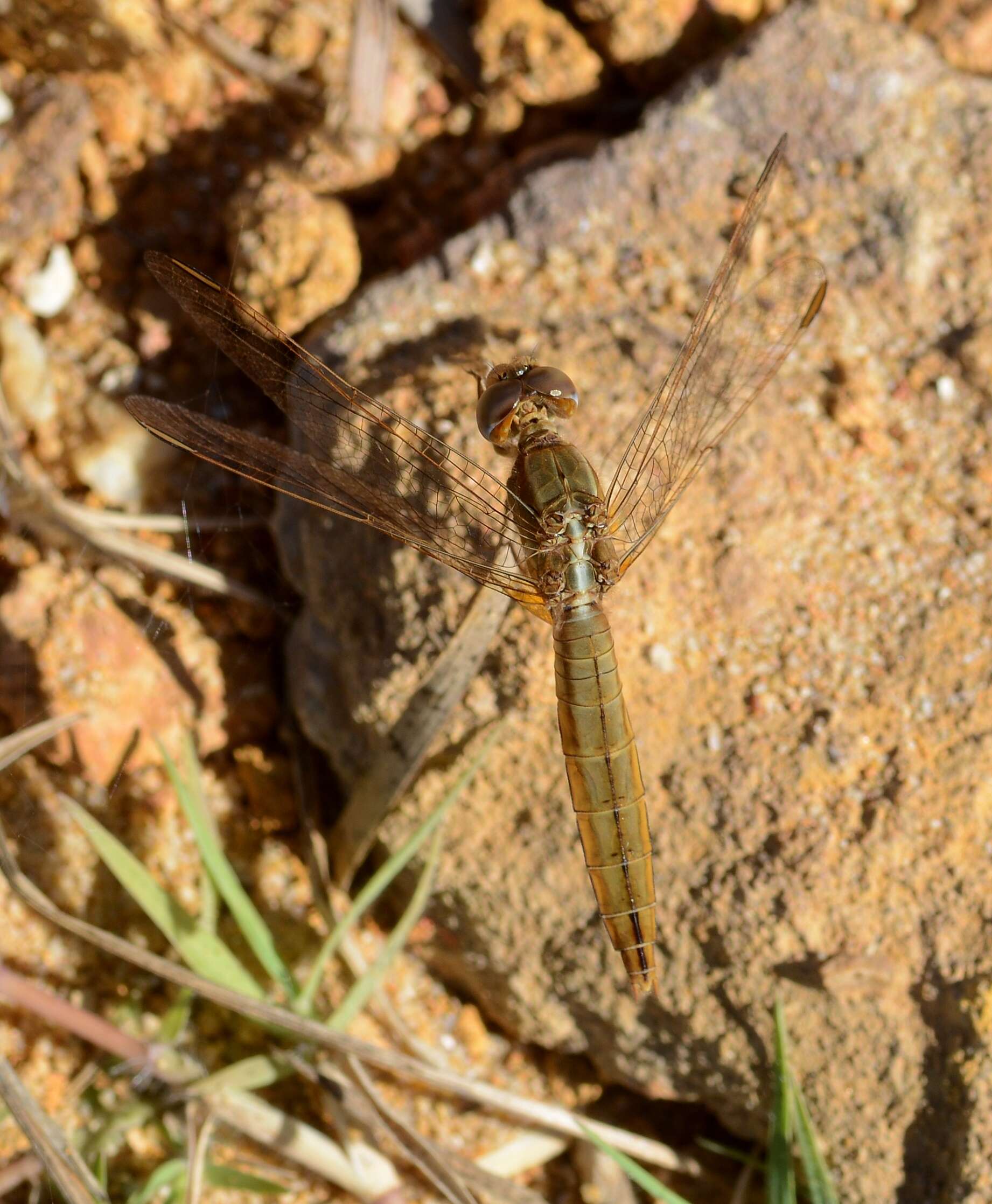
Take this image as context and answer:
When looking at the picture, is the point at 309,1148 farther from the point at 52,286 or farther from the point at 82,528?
the point at 52,286

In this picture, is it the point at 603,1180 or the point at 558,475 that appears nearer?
the point at 558,475

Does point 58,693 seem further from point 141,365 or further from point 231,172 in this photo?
point 231,172

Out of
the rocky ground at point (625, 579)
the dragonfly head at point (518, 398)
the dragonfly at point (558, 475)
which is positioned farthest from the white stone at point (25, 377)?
the dragonfly head at point (518, 398)

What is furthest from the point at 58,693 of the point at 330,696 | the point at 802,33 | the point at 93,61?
the point at 802,33

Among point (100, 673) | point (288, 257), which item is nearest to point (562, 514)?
point (288, 257)

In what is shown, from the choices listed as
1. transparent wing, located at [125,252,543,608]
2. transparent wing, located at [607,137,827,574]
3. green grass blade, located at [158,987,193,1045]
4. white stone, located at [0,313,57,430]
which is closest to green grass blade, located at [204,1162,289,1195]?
green grass blade, located at [158,987,193,1045]
